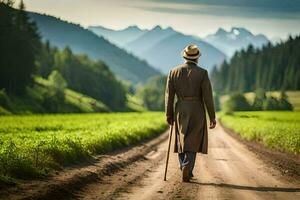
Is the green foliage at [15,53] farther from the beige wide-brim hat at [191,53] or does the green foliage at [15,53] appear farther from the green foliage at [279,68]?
the green foliage at [279,68]

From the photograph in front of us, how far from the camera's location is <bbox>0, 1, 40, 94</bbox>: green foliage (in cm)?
8606

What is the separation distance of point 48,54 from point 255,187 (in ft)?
448

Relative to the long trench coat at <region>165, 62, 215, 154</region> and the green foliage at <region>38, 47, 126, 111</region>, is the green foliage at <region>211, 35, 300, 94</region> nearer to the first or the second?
the green foliage at <region>38, 47, 126, 111</region>

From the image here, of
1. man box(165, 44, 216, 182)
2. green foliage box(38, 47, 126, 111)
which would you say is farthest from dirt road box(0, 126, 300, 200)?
green foliage box(38, 47, 126, 111)

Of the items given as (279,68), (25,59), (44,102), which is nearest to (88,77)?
(44,102)

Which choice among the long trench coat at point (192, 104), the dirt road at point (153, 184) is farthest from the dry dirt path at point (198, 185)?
the long trench coat at point (192, 104)

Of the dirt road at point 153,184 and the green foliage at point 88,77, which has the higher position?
the green foliage at point 88,77

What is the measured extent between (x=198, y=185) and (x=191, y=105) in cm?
203

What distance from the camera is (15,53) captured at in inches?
3506

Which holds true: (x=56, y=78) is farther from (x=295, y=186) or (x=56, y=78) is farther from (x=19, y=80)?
(x=295, y=186)

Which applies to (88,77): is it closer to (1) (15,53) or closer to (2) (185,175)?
(1) (15,53)

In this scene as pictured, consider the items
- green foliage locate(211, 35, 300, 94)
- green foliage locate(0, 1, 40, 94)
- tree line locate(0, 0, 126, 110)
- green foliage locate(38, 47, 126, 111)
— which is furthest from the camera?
green foliage locate(211, 35, 300, 94)

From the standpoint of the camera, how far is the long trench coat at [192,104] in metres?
13.3

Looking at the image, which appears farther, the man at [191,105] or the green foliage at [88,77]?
the green foliage at [88,77]
